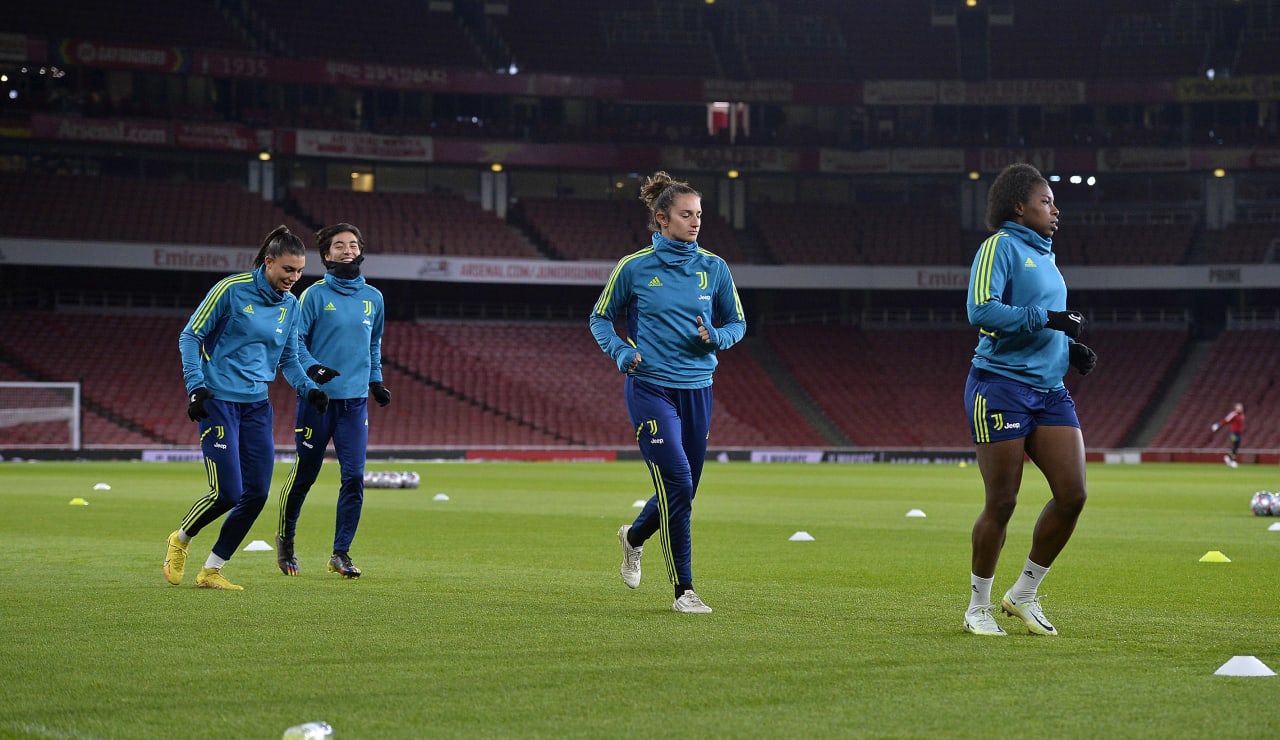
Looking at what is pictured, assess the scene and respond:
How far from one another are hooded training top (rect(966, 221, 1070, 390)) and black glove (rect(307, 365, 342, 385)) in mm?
4580

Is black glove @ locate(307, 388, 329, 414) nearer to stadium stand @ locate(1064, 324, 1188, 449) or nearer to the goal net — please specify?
the goal net

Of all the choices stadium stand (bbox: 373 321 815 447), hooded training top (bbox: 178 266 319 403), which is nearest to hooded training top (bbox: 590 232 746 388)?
hooded training top (bbox: 178 266 319 403)

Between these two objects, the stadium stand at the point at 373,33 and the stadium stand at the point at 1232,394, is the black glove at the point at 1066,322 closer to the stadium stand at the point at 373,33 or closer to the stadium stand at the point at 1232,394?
the stadium stand at the point at 1232,394

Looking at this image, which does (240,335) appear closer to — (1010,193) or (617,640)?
(617,640)

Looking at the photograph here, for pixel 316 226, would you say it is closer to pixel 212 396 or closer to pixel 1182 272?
pixel 1182 272

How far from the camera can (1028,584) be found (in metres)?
7.68

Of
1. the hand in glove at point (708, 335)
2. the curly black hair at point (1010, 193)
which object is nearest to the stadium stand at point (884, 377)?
the hand in glove at point (708, 335)

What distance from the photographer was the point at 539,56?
5856 centimetres

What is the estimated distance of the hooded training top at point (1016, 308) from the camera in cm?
742

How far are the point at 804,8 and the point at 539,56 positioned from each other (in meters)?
11.2

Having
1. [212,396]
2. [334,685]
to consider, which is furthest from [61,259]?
[334,685]

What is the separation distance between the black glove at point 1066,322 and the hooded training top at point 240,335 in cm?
500

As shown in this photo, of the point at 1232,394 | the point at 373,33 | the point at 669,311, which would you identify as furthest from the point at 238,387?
the point at 373,33

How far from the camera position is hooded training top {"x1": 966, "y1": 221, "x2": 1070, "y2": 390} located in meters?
7.42
